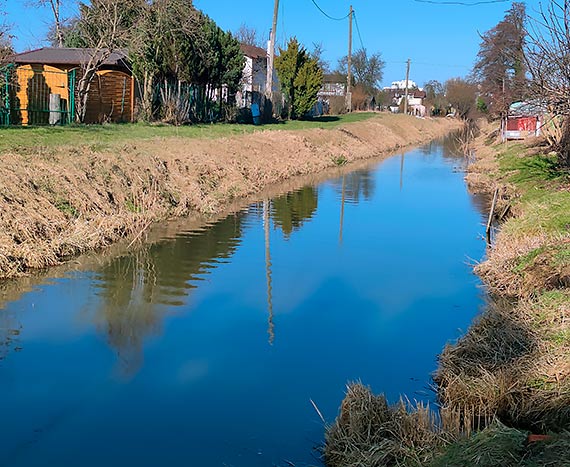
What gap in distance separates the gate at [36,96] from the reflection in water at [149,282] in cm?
1023

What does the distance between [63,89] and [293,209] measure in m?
11.0

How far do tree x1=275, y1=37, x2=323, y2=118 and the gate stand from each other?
19.2 metres

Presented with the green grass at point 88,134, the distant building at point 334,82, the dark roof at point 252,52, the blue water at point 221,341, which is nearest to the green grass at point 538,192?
the blue water at point 221,341

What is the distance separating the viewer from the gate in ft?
68.3

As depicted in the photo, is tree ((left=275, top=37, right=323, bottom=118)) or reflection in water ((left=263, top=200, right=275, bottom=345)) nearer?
reflection in water ((left=263, top=200, right=275, bottom=345))

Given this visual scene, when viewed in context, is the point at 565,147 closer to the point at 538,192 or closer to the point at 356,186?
the point at 538,192

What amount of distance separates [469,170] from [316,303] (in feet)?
67.4

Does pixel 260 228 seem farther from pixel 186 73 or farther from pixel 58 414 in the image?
pixel 186 73

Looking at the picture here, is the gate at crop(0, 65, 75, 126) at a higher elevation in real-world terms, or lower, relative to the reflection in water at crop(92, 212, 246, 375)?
higher

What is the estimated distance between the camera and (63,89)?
2402cm

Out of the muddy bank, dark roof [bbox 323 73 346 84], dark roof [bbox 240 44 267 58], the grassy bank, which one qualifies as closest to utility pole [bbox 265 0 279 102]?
the muddy bank

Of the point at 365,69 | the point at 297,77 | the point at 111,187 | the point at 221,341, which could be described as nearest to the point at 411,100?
the point at 365,69

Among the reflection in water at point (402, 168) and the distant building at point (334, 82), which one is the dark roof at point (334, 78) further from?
the reflection in water at point (402, 168)

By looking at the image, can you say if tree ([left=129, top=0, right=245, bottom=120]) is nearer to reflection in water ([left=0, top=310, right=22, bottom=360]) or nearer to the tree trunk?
the tree trunk
